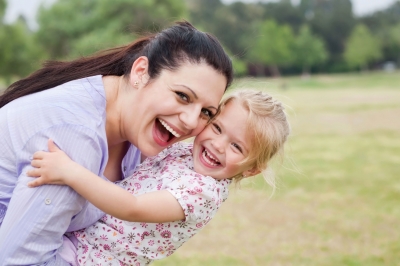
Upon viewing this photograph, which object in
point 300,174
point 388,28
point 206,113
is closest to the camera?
point 206,113

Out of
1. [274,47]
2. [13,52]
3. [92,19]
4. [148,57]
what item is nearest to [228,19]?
[274,47]

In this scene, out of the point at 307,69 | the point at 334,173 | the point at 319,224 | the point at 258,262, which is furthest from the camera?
the point at 307,69

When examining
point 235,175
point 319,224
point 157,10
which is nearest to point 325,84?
point 157,10

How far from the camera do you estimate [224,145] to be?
103 inches

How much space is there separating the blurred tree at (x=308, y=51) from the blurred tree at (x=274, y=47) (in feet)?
3.21

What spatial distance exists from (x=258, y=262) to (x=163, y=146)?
12.8ft

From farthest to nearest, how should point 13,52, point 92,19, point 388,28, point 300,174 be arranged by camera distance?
1. point 388,28
2. point 92,19
3. point 13,52
4. point 300,174

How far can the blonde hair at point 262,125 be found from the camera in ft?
8.63

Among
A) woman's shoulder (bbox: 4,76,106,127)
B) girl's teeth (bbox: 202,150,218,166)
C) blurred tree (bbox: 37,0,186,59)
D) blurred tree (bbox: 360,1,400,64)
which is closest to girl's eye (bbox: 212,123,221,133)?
girl's teeth (bbox: 202,150,218,166)

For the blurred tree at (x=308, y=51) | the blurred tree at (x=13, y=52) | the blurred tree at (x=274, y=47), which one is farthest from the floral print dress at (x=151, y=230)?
the blurred tree at (x=308, y=51)

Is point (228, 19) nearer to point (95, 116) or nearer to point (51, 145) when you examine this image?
point (95, 116)

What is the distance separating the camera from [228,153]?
2.60 m

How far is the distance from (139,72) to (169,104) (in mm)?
208

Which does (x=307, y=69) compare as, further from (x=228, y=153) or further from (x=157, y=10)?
(x=228, y=153)
